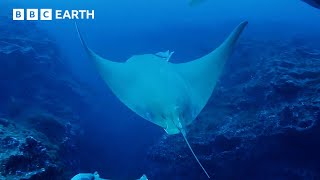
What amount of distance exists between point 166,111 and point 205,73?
861mm

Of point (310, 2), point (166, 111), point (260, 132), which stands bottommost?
→ point (260, 132)

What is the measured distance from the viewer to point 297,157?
580 centimetres

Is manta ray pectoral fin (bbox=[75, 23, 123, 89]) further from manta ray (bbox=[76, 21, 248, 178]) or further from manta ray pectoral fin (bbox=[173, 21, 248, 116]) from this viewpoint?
manta ray pectoral fin (bbox=[173, 21, 248, 116])

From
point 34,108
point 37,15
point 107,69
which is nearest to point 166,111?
point 107,69

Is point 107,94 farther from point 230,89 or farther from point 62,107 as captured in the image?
→ point 230,89

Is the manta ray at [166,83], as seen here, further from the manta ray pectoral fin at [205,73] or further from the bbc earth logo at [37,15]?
the bbc earth logo at [37,15]

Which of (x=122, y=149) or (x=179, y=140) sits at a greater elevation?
(x=179, y=140)

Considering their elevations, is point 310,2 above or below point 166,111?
above

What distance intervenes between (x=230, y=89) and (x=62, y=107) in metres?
4.84

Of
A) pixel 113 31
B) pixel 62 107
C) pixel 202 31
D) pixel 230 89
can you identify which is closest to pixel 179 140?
pixel 230 89

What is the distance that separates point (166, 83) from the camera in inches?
142

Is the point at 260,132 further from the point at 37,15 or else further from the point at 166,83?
the point at 37,15

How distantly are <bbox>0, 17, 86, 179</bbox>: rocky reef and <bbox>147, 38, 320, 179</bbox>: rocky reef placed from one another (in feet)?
8.24

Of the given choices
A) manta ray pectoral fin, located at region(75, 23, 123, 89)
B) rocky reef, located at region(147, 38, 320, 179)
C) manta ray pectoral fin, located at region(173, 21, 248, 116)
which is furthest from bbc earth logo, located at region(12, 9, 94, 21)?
rocky reef, located at region(147, 38, 320, 179)
